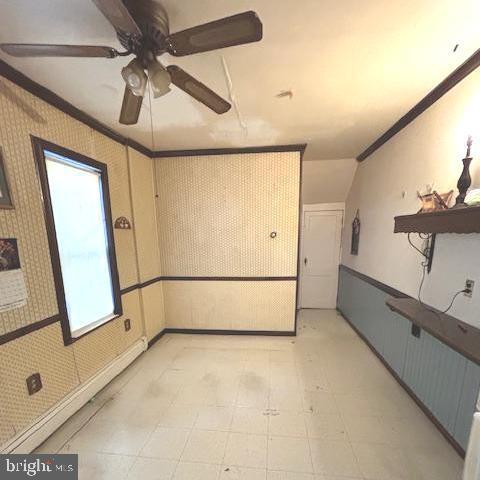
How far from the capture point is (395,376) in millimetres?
2188

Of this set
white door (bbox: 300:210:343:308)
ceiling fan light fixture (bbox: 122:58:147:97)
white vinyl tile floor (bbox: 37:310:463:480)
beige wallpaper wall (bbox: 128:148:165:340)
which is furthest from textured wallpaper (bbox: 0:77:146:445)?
white door (bbox: 300:210:343:308)

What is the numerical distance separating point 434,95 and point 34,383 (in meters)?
3.59

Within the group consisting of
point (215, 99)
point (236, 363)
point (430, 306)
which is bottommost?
point (236, 363)

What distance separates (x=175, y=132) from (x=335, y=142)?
187 cm

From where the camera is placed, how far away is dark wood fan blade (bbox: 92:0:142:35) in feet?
2.30

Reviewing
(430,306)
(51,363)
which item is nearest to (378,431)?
(430,306)

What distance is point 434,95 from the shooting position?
1715 mm

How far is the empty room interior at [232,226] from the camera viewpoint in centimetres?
113

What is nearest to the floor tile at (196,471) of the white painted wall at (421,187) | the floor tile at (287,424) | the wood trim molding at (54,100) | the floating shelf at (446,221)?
the floor tile at (287,424)

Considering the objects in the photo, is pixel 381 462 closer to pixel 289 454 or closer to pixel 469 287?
pixel 289 454

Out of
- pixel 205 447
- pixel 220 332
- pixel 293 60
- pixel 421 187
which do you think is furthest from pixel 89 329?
pixel 421 187

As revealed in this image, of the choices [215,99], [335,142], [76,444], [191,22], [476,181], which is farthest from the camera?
[335,142]

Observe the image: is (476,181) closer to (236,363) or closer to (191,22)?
(191,22)

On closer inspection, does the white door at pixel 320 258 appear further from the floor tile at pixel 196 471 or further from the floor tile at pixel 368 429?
the floor tile at pixel 196 471
